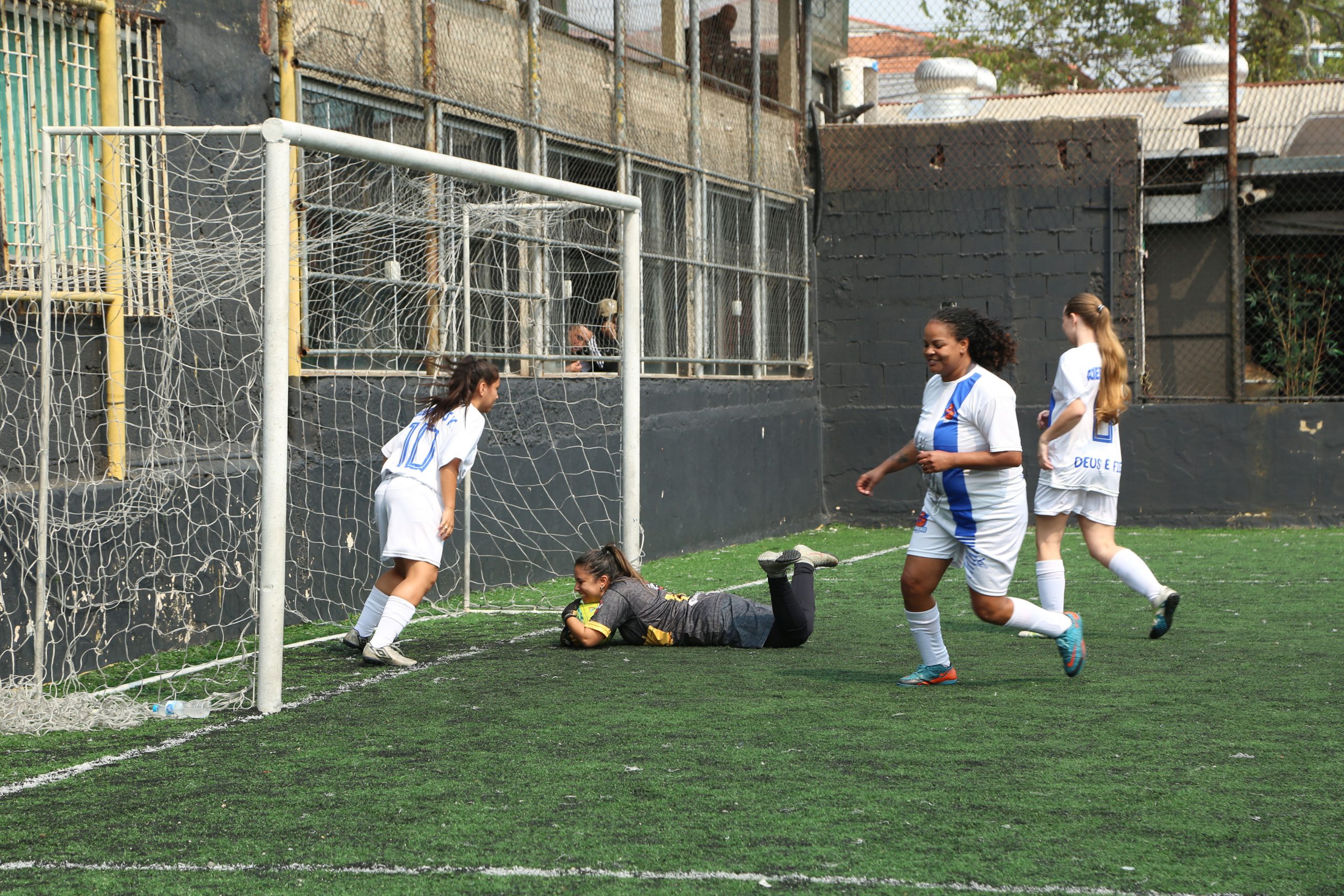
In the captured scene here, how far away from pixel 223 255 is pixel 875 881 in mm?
5283

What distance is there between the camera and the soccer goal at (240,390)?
631 centimetres

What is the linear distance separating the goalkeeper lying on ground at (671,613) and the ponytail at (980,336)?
1.51m

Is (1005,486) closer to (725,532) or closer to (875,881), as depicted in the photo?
(875,881)

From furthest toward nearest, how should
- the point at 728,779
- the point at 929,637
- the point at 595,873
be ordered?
the point at 929,637 < the point at 728,779 < the point at 595,873

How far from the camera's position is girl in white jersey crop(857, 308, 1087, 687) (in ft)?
19.3

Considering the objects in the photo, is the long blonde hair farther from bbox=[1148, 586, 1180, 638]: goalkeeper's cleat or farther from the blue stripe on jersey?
the blue stripe on jersey

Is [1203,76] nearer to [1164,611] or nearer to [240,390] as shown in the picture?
[1164,611]

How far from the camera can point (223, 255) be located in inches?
301

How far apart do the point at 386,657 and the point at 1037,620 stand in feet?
9.78

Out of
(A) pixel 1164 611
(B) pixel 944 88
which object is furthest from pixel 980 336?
(B) pixel 944 88

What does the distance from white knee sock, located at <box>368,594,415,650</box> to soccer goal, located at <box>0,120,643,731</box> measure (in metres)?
0.61

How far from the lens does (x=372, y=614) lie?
732 centimetres

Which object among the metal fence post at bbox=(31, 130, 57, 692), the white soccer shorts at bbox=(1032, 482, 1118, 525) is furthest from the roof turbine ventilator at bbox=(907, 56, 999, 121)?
the metal fence post at bbox=(31, 130, 57, 692)

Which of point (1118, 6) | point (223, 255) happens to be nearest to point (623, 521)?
point (223, 255)
